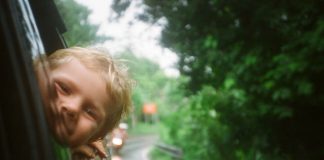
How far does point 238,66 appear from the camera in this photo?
135 inches

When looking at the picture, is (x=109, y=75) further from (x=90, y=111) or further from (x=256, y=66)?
(x=256, y=66)

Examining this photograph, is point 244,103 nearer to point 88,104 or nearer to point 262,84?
point 262,84

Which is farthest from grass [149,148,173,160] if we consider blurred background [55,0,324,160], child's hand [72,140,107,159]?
child's hand [72,140,107,159]

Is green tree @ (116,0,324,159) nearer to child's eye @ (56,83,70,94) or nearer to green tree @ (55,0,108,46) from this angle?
green tree @ (55,0,108,46)

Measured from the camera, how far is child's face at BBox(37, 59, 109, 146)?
0.63 meters

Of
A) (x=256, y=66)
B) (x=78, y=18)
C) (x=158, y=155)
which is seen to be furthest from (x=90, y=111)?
(x=158, y=155)

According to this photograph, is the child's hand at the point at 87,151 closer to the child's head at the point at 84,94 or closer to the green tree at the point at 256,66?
the child's head at the point at 84,94

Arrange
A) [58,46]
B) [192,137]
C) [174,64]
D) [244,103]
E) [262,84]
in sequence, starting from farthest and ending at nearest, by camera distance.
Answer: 1. [192,137]
2. [174,64]
3. [244,103]
4. [262,84]
5. [58,46]

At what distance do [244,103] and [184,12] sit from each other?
0.74 metres

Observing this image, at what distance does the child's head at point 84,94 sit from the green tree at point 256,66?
2339 millimetres

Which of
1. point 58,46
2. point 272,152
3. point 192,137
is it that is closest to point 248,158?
point 272,152

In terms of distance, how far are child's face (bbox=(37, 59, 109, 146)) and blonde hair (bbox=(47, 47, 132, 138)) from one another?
0.01m

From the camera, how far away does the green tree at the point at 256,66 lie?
3057 mm

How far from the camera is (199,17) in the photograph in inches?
144
